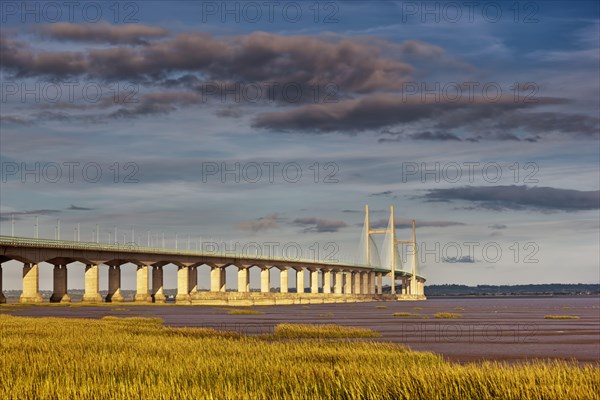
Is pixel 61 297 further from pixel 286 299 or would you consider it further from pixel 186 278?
pixel 286 299

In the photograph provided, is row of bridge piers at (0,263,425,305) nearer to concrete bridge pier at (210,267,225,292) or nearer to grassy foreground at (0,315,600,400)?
concrete bridge pier at (210,267,225,292)

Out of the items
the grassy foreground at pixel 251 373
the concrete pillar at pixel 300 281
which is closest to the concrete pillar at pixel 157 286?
the concrete pillar at pixel 300 281

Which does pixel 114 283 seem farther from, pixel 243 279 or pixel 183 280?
pixel 243 279

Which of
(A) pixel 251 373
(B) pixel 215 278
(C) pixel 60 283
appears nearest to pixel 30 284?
(C) pixel 60 283

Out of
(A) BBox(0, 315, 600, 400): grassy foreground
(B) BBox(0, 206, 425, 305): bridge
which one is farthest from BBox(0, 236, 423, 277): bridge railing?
(A) BBox(0, 315, 600, 400): grassy foreground

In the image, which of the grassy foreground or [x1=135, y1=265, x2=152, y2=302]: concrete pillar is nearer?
the grassy foreground

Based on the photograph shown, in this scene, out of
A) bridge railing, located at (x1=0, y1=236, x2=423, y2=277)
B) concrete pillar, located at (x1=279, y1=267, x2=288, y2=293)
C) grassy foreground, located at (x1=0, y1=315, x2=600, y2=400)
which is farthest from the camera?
concrete pillar, located at (x1=279, y1=267, x2=288, y2=293)

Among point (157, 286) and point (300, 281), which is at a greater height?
point (300, 281)
